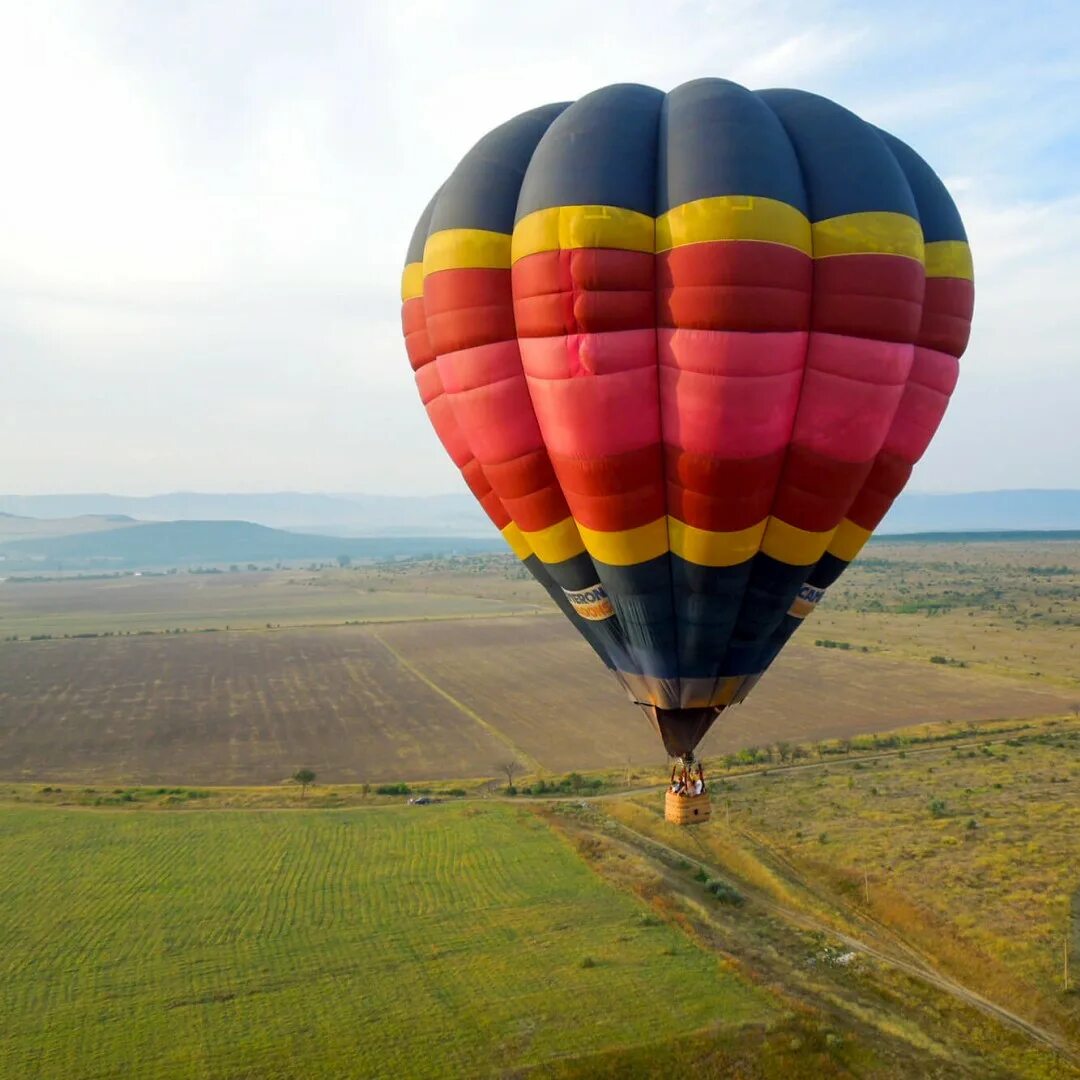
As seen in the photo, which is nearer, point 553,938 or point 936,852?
point 553,938

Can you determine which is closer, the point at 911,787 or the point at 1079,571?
the point at 911,787

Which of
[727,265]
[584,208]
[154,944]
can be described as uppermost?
[584,208]

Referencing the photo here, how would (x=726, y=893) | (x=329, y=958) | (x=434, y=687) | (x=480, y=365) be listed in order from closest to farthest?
(x=480, y=365), (x=329, y=958), (x=726, y=893), (x=434, y=687)

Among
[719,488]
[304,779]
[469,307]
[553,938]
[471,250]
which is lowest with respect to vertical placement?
[553,938]

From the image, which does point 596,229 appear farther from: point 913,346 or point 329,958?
point 329,958

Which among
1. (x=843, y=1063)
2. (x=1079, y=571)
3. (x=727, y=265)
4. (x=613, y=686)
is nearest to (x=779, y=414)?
(x=727, y=265)

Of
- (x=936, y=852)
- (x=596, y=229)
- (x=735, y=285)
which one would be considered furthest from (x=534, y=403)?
(x=936, y=852)

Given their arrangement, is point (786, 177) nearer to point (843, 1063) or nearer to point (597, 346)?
point (597, 346)

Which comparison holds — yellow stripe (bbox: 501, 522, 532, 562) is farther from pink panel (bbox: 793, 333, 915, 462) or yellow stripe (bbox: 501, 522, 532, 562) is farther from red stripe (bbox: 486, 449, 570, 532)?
pink panel (bbox: 793, 333, 915, 462)

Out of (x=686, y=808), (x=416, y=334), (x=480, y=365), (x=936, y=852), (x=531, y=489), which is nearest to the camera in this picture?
(x=480, y=365)
